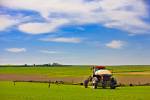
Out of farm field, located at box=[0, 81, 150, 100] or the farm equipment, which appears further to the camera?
the farm equipment

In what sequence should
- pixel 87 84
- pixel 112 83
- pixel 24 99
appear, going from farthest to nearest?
1. pixel 87 84
2. pixel 112 83
3. pixel 24 99

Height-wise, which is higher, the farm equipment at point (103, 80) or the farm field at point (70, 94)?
the farm equipment at point (103, 80)

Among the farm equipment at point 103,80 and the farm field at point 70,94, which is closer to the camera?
the farm field at point 70,94

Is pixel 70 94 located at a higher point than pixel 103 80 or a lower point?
lower

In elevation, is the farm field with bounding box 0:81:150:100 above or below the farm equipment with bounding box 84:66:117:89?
below

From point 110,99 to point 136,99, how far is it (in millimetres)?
1917

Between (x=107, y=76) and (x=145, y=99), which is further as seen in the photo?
(x=107, y=76)

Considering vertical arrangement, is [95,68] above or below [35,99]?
above

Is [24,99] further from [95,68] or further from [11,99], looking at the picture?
[95,68]

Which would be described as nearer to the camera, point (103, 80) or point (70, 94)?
point (70, 94)

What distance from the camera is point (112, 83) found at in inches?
1941

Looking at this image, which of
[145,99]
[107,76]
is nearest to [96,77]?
[107,76]

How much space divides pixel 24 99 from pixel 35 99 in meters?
0.77

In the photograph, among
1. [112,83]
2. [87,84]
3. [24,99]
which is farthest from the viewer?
[87,84]
